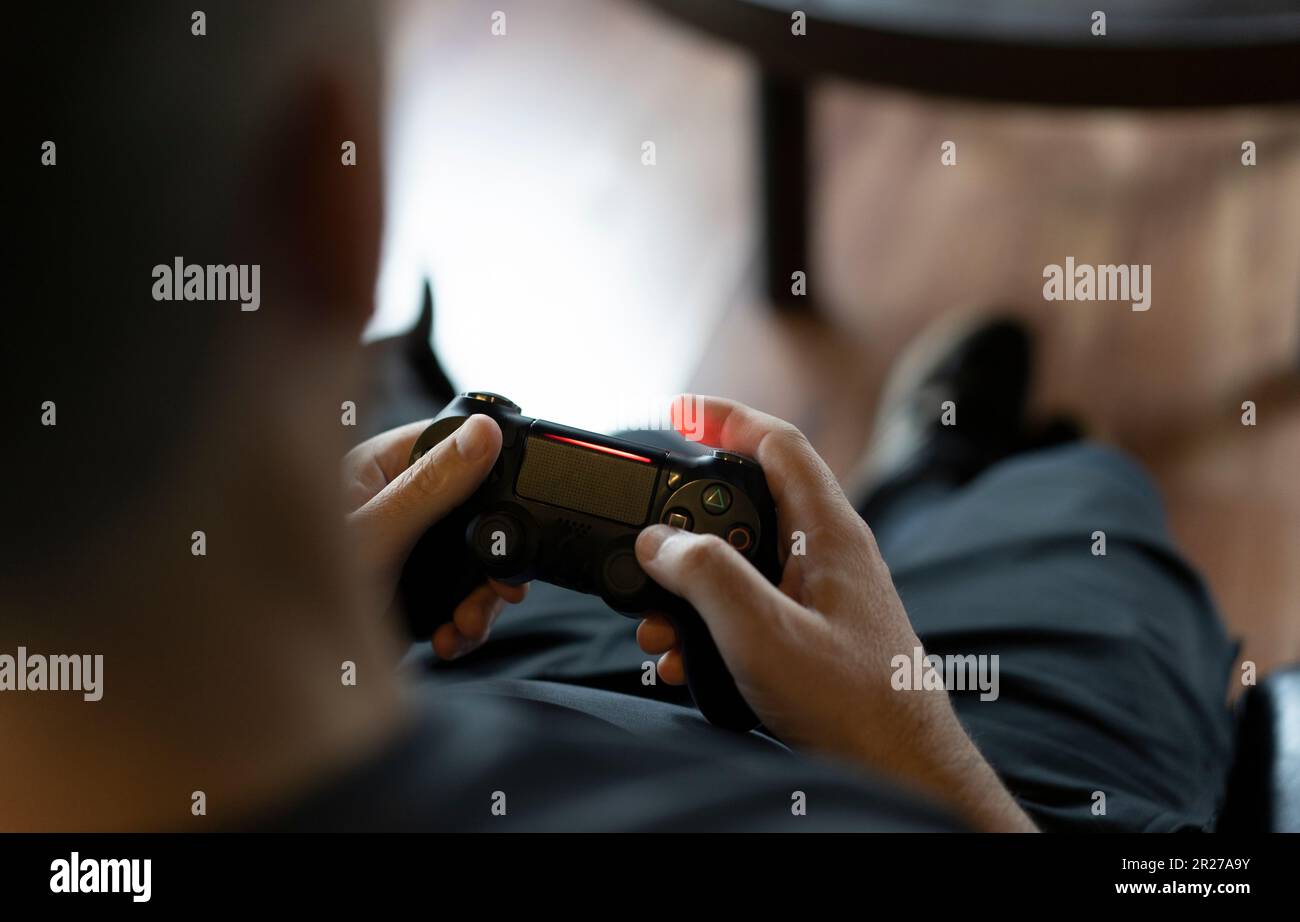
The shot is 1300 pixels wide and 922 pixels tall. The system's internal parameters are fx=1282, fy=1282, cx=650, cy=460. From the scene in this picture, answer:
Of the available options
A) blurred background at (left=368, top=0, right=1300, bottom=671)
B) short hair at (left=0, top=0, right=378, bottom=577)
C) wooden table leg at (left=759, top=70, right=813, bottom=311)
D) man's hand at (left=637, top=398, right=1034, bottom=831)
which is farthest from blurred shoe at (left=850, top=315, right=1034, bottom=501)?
short hair at (left=0, top=0, right=378, bottom=577)

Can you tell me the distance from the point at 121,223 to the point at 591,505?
20cm

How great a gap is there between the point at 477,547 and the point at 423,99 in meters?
1.26

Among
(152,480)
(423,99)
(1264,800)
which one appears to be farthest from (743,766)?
(423,99)

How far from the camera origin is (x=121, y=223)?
368 mm

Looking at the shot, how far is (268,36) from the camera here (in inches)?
14.5

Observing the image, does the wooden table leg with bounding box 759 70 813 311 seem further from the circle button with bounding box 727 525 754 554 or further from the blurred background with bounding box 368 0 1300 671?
the circle button with bounding box 727 525 754 554

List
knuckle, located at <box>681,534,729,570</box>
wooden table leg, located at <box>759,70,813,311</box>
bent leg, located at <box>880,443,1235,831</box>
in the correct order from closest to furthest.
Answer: knuckle, located at <box>681,534,729,570</box>
bent leg, located at <box>880,443,1235,831</box>
wooden table leg, located at <box>759,70,813,311</box>

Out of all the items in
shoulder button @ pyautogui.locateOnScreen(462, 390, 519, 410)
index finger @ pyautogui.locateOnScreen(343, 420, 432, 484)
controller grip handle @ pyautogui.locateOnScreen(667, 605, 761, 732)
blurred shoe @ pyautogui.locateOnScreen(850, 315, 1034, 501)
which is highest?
blurred shoe @ pyautogui.locateOnScreen(850, 315, 1034, 501)

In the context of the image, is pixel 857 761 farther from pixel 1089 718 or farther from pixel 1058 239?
pixel 1058 239

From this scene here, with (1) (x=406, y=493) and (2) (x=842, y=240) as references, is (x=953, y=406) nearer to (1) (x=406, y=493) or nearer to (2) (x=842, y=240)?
(2) (x=842, y=240)

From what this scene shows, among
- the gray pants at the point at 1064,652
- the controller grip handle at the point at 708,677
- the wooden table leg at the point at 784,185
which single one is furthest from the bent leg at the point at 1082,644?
the wooden table leg at the point at 784,185

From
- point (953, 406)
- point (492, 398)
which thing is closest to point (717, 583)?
point (492, 398)

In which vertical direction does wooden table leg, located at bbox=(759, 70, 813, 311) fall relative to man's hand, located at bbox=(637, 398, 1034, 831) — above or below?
above

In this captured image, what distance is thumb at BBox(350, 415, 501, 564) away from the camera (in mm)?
478
